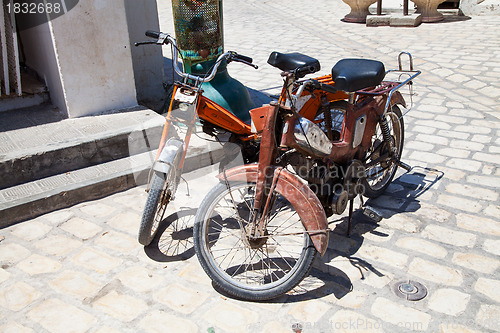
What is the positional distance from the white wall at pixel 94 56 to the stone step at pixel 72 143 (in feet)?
0.63

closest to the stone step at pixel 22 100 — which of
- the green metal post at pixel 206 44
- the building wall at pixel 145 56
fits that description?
the building wall at pixel 145 56

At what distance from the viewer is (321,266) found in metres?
3.48

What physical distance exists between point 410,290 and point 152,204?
5.99ft

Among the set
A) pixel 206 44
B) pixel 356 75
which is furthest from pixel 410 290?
pixel 206 44

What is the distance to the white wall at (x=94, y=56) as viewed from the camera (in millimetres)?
4930

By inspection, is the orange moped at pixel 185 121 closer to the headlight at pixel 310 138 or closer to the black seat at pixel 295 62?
the black seat at pixel 295 62

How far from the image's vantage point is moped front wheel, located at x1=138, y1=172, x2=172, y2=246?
3.42 meters

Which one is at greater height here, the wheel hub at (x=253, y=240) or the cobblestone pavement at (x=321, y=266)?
the wheel hub at (x=253, y=240)

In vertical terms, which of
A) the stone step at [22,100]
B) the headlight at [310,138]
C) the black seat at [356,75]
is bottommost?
the stone step at [22,100]

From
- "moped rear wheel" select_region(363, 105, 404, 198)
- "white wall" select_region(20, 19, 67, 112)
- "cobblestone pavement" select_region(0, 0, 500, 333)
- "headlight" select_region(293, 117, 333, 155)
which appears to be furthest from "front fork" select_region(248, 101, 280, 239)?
"white wall" select_region(20, 19, 67, 112)

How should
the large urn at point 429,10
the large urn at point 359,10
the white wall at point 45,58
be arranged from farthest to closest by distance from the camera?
the large urn at point 359,10
the large urn at point 429,10
the white wall at point 45,58

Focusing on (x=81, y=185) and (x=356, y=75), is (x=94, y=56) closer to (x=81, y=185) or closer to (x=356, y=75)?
(x=81, y=185)

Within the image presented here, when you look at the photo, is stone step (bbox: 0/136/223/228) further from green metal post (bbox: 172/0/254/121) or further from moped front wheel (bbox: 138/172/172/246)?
moped front wheel (bbox: 138/172/172/246)

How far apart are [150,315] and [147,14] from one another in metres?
4.47
